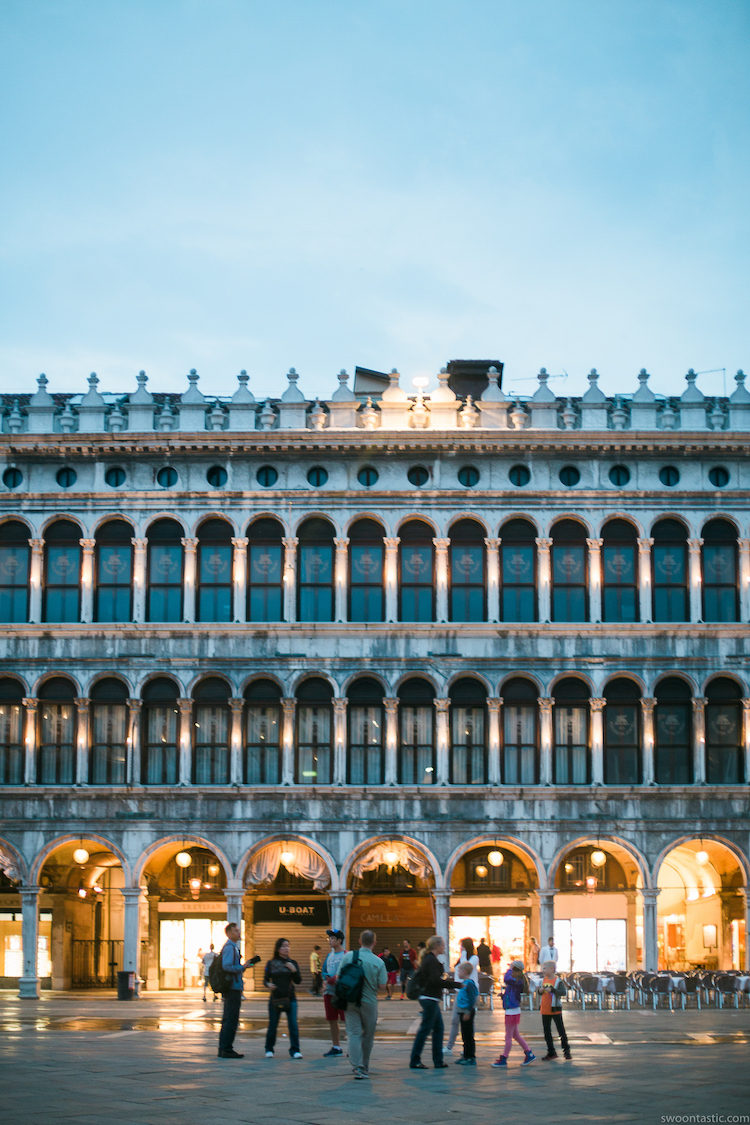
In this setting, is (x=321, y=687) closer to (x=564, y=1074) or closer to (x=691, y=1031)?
(x=691, y=1031)

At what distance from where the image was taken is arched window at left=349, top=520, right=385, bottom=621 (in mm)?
40656

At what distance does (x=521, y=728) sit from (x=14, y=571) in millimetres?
13725

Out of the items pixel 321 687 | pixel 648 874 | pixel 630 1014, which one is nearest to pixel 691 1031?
pixel 630 1014

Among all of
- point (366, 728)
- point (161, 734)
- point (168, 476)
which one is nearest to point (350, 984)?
point (366, 728)

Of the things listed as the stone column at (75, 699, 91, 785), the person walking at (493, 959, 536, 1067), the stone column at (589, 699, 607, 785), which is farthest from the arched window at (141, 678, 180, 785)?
the person walking at (493, 959, 536, 1067)

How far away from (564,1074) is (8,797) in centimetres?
2439

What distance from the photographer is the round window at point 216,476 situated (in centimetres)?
4141

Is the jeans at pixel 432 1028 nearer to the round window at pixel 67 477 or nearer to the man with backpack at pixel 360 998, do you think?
the man with backpack at pixel 360 998

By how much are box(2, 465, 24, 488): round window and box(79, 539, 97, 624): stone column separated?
250 cm

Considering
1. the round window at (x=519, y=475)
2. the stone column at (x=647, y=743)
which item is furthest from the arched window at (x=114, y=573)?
the stone column at (x=647, y=743)

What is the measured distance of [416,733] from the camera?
4038 centimetres

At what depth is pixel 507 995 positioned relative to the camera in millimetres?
20672

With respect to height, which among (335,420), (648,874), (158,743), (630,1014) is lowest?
(630,1014)

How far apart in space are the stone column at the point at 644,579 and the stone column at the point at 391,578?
6.23m
